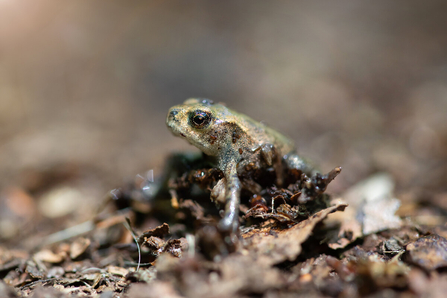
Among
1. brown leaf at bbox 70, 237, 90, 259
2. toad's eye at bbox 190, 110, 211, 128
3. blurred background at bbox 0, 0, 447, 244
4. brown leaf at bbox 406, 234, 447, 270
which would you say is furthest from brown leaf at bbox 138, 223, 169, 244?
brown leaf at bbox 406, 234, 447, 270

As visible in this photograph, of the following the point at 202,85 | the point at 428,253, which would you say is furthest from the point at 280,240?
the point at 202,85

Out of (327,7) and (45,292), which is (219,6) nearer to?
(327,7)

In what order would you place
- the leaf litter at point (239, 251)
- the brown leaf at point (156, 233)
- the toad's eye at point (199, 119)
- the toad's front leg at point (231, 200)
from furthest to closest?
the toad's eye at point (199, 119)
the brown leaf at point (156, 233)
the toad's front leg at point (231, 200)
the leaf litter at point (239, 251)

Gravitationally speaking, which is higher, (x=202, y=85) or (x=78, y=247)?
(x=202, y=85)

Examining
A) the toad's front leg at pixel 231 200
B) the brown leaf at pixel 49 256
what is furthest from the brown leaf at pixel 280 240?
the brown leaf at pixel 49 256

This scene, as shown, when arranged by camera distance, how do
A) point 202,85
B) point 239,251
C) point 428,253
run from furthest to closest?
point 202,85, point 428,253, point 239,251

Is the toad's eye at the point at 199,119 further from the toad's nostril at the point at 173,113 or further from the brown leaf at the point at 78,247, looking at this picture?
the brown leaf at the point at 78,247

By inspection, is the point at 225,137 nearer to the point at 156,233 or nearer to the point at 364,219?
the point at 156,233
